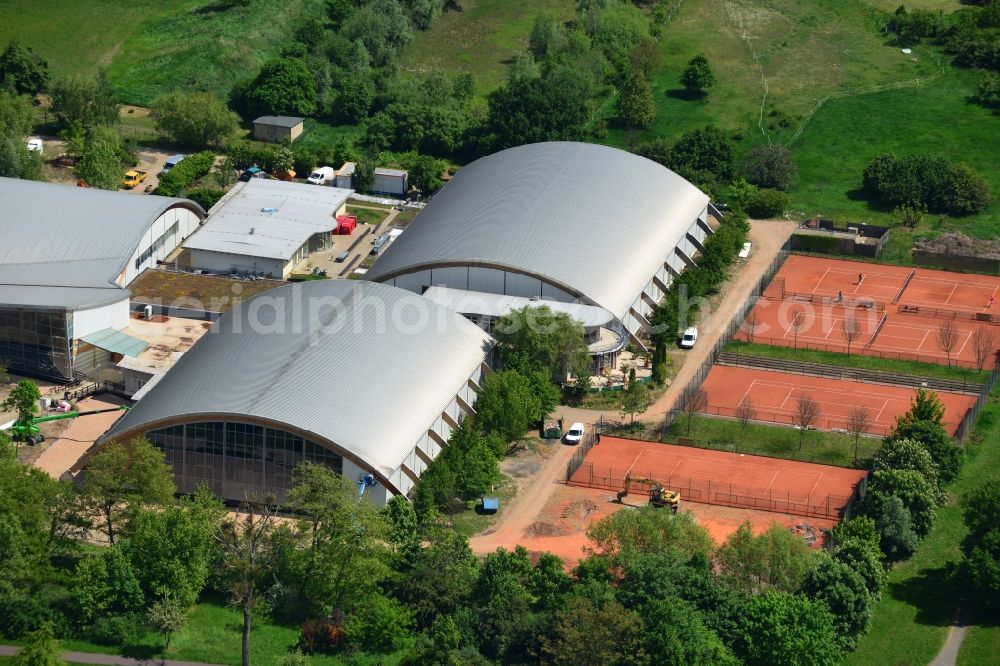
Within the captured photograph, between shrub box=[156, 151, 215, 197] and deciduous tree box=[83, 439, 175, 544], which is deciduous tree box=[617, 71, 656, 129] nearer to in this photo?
shrub box=[156, 151, 215, 197]

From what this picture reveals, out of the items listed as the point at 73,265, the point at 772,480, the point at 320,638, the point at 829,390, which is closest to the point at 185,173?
the point at 73,265

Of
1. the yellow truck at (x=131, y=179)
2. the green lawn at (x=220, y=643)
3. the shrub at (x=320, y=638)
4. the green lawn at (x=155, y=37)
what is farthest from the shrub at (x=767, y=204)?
the shrub at (x=320, y=638)

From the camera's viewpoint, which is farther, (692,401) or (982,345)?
(982,345)

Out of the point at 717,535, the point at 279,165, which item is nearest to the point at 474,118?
the point at 279,165

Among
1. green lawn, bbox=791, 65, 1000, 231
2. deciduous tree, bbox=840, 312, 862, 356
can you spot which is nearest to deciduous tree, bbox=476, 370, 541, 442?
deciduous tree, bbox=840, 312, 862, 356

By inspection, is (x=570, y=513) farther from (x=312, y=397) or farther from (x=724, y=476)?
(x=312, y=397)

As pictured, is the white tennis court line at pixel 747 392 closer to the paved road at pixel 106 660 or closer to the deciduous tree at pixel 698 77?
the paved road at pixel 106 660

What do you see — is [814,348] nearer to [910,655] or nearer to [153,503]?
[910,655]
